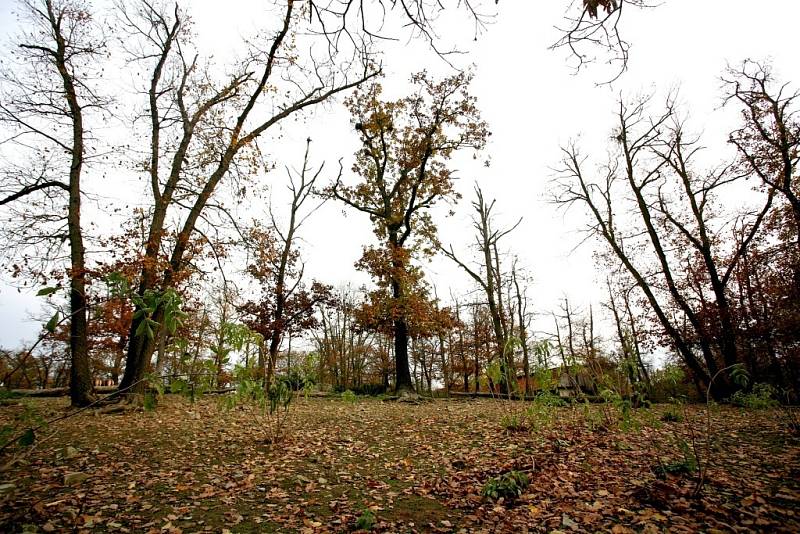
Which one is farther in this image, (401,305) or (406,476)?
(401,305)

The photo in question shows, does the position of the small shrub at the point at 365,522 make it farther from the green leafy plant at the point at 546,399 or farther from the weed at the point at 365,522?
the green leafy plant at the point at 546,399

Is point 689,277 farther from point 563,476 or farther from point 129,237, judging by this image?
point 129,237

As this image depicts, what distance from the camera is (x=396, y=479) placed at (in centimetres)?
470

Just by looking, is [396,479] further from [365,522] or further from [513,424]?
[513,424]

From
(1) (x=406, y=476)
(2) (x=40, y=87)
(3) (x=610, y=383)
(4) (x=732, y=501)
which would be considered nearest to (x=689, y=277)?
(3) (x=610, y=383)

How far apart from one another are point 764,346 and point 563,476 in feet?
41.5

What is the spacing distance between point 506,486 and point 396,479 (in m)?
1.45

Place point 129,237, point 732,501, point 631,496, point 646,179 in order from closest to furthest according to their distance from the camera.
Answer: point 732,501
point 631,496
point 129,237
point 646,179

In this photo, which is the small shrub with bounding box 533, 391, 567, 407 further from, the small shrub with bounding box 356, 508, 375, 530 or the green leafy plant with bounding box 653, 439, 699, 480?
the small shrub with bounding box 356, 508, 375, 530

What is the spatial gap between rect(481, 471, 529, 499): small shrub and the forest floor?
0.07m

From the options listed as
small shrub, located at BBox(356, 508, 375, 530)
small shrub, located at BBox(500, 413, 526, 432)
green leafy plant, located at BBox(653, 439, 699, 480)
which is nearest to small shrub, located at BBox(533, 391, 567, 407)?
small shrub, located at BBox(500, 413, 526, 432)

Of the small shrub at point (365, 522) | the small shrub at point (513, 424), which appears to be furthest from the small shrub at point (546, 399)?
the small shrub at point (365, 522)

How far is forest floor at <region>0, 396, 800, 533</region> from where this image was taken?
3.33 m

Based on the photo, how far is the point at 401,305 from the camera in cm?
1368
